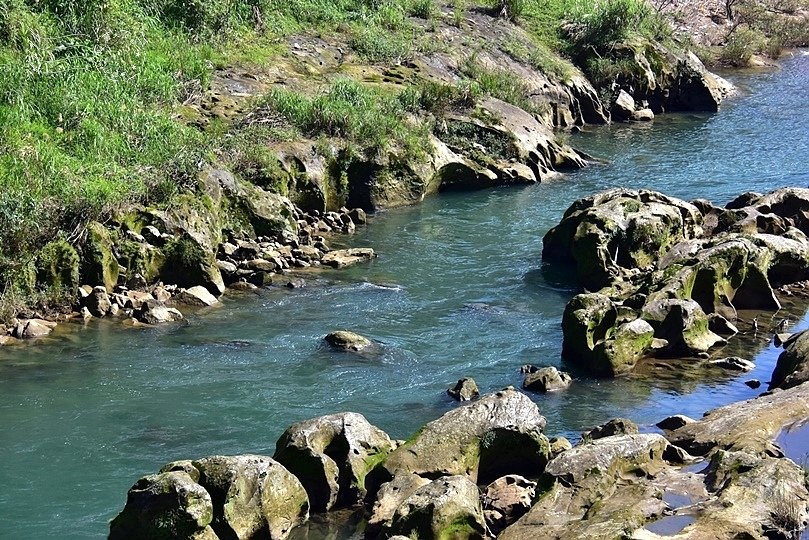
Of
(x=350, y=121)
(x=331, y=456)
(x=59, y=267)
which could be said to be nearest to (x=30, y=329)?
(x=59, y=267)

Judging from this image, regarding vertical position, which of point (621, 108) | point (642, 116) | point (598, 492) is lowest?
point (598, 492)

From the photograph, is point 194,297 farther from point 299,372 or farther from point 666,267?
point 666,267

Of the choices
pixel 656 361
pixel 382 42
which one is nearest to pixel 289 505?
pixel 656 361

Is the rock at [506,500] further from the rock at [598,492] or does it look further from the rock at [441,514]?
the rock at [441,514]

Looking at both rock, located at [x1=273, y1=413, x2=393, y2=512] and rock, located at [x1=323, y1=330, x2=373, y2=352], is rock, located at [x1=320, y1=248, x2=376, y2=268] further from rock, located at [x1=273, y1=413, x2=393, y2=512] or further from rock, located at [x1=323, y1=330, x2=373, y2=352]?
rock, located at [x1=273, y1=413, x2=393, y2=512]

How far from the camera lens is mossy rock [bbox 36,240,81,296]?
1834 centimetres

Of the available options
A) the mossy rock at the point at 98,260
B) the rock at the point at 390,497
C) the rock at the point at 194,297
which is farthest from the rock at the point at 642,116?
the rock at the point at 390,497

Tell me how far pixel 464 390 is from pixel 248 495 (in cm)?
471

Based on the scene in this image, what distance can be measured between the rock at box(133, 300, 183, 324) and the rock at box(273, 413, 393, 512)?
6.73 metres

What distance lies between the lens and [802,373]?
14.7 m

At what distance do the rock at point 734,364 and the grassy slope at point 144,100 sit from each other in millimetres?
10546

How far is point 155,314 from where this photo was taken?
1809 centimetres

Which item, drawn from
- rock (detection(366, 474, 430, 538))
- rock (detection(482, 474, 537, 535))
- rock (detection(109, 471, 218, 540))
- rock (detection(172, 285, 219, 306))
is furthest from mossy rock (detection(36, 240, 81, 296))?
rock (detection(482, 474, 537, 535))

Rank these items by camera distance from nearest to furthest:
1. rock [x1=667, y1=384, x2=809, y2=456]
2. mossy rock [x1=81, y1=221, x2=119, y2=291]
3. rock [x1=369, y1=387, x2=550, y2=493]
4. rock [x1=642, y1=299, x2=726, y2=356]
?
rock [x1=369, y1=387, x2=550, y2=493], rock [x1=667, y1=384, x2=809, y2=456], rock [x1=642, y1=299, x2=726, y2=356], mossy rock [x1=81, y1=221, x2=119, y2=291]
